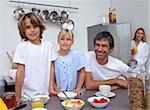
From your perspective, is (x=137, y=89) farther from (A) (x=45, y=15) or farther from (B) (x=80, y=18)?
(B) (x=80, y=18)

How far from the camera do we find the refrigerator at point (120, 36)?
10.9ft

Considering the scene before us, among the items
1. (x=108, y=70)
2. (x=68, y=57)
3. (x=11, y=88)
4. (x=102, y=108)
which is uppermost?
(x=68, y=57)

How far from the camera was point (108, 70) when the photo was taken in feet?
6.12

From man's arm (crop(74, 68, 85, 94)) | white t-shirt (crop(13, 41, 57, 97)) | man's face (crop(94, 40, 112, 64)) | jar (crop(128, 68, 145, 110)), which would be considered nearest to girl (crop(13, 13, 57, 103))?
white t-shirt (crop(13, 41, 57, 97))

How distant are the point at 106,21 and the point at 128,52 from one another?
611 millimetres

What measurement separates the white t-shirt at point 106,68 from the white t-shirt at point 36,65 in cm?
32

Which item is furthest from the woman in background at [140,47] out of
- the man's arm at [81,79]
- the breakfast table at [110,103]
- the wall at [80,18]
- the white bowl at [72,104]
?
the white bowl at [72,104]

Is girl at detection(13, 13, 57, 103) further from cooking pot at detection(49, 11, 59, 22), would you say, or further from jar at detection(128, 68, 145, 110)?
cooking pot at detection(49, 11, 59, 22)

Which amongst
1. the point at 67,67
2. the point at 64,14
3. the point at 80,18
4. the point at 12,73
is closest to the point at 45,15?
the point at 64,14

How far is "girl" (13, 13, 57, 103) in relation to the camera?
1.69 metres

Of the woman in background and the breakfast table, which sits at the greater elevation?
the woman in background

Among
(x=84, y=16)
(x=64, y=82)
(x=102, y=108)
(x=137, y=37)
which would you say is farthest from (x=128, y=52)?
(x=102, y=108)

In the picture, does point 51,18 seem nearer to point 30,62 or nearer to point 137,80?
point 30,62

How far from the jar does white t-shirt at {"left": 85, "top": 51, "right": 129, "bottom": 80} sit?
708mm
